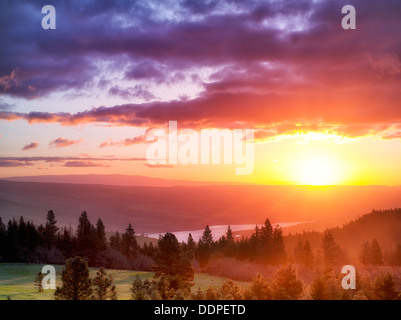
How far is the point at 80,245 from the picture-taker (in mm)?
97188

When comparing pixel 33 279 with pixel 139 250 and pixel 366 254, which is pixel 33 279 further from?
pixel 366 254

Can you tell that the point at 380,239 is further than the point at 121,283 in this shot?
Yes

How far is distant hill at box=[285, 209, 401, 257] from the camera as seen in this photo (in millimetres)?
116350

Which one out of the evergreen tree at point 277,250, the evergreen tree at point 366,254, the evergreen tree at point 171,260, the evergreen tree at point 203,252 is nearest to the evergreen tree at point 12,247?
the evergreen tree at point 203,252

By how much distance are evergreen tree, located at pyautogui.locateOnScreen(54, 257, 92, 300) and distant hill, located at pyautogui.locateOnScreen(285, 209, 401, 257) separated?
84685mm

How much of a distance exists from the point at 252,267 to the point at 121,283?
28.4 meters

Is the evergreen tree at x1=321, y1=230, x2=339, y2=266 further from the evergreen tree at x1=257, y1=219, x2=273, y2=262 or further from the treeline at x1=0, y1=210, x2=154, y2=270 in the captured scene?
A: the treeline at x1=0, y1=210, x2=154, y2=270

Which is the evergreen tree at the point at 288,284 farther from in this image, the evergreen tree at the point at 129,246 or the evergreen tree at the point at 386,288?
the evergreen tree at the point at 129,246

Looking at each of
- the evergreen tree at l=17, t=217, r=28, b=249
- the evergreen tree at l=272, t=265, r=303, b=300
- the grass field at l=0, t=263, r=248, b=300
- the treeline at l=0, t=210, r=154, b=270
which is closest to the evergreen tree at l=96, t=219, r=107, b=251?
the treeline at l=0, t=210, r=154, b=270

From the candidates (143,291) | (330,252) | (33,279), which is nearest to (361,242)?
(330,252)
